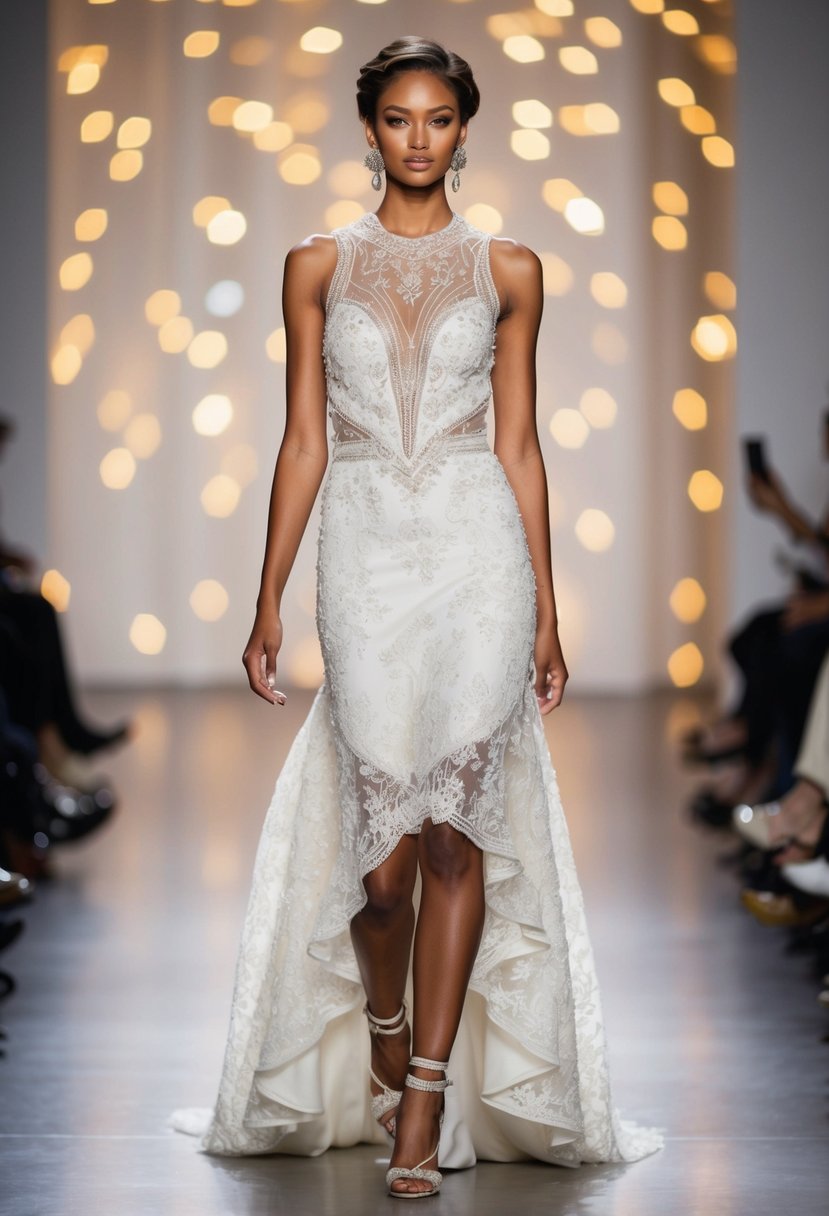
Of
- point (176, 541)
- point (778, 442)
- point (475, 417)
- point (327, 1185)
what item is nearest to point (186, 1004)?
point (327, 1185)

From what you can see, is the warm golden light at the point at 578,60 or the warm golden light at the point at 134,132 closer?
the warm golden light at the point at 578,60

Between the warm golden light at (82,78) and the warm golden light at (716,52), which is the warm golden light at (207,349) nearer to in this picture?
the warm golden light at (82,78)

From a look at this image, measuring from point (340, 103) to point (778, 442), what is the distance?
10.8ft

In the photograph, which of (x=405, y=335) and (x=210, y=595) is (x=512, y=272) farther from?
(x=210, y=595)

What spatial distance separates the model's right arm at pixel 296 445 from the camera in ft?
8.80

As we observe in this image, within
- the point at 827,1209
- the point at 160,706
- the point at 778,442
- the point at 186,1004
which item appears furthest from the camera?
the point at 160,706

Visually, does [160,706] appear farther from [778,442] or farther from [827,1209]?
[827,1209]

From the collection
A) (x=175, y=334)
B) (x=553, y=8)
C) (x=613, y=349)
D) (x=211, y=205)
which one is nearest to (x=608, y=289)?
(x=613, y=349)

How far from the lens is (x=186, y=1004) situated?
377 centimetres

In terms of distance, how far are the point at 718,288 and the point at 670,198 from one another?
544mm

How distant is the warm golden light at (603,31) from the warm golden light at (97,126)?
258cm

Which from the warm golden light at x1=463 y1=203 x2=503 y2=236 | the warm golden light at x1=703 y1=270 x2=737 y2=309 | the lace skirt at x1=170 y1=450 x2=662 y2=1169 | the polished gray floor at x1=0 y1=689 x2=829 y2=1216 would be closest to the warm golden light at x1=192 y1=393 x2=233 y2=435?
the warm golden light at x1=463 y1=203 x2=503 y2=236

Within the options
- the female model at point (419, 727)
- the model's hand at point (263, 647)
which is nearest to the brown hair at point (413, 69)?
the female model at point (419, 727)

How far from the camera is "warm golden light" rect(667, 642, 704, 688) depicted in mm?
10531
